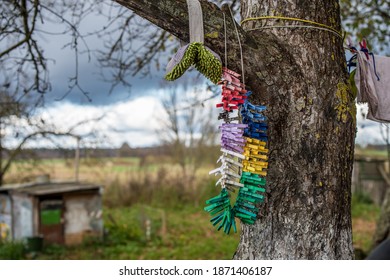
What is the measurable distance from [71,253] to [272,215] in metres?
8.11

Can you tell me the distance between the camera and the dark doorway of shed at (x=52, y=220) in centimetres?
940

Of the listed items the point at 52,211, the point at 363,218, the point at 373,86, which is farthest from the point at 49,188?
the point at 363,218

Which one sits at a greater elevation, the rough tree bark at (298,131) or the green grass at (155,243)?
the rough tree bark at (298,131)

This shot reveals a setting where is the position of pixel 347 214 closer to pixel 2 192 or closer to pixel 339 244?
pixel 339 244

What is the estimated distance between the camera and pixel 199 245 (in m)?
9.57

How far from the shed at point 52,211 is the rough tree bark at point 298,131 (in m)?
7.83

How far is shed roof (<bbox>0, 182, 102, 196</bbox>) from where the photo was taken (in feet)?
29.8

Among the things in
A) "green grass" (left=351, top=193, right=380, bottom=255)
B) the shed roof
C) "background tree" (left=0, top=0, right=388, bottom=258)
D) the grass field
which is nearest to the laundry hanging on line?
"background tree" (left=0, top=0, right=388, bottom=258)

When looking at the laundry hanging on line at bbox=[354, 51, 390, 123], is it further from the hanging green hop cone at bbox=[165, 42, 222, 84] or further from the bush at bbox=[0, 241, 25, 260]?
the bush at bbox=[0, 241, 25, 260]

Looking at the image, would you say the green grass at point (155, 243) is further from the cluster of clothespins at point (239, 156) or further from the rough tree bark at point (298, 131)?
the cluster of clothespins at point (239, 156)

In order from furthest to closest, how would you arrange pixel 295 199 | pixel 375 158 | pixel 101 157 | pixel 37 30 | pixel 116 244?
1. pixel 375 158
2. pixel 101 157
3. pixel 116 244
4. pixel 37 30
5. pixel 295 199

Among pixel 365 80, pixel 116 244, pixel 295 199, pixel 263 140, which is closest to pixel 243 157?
pixel 263 140

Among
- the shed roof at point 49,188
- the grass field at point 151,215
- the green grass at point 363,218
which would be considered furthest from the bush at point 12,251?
the green grass at point 363,218

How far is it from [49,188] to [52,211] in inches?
21.3
